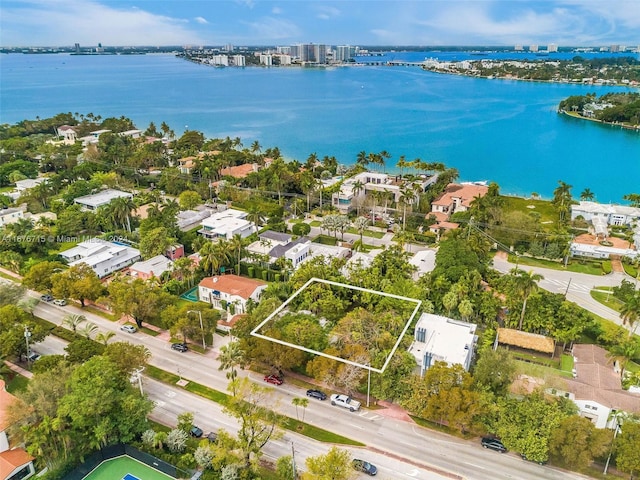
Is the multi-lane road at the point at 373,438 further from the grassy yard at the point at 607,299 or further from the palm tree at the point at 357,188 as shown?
the palm tree at the point at 357,188

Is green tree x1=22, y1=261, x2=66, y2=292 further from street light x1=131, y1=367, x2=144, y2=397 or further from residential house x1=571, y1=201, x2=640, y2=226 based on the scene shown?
residential house x1=571, y1=201, x2=640, y2=226

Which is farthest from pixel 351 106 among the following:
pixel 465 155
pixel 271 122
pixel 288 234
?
pixel 288 234

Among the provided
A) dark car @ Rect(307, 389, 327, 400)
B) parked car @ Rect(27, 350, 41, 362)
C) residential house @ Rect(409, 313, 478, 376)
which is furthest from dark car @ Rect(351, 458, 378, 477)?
parked car @ Rect(27, 350, 41, 362)

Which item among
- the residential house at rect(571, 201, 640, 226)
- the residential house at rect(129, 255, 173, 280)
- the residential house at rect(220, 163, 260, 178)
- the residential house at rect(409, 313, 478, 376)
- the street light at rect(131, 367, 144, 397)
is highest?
the residential house at rect(220, 163, 260, 178)

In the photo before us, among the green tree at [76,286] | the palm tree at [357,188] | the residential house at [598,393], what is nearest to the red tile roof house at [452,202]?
the palm tree at [357,188]

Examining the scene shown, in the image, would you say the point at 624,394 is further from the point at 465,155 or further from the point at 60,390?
A: the point at 465,155

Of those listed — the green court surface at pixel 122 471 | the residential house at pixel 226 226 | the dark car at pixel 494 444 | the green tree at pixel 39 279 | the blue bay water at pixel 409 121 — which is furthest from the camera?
the blue bay water at pixel 409 121
